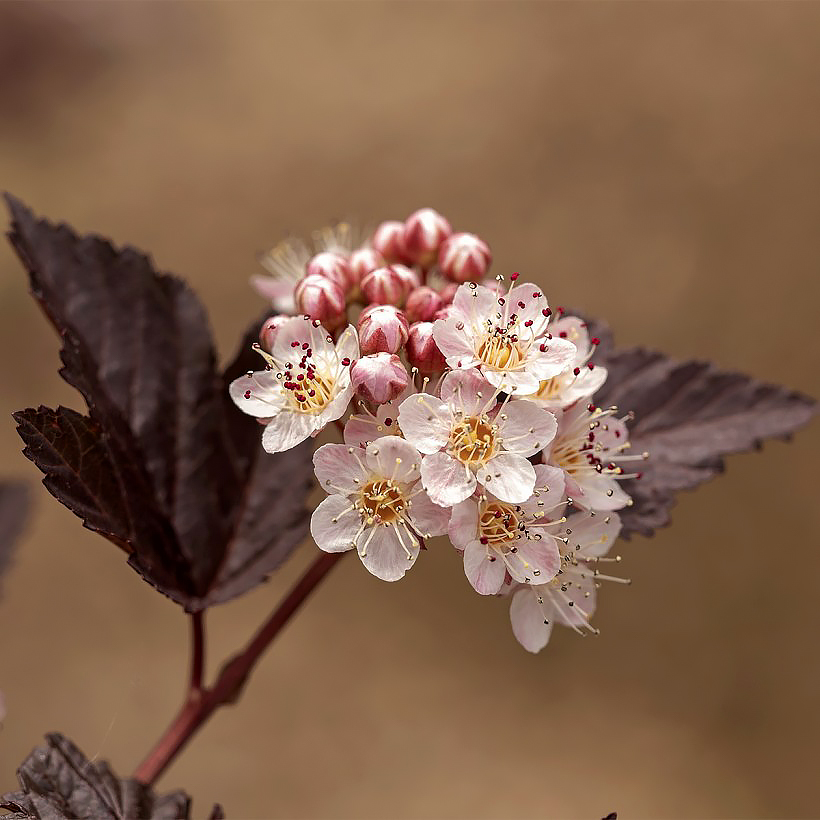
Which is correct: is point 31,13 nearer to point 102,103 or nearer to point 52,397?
point 102,103

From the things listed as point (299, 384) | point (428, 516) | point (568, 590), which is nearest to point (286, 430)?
point (299, 384)

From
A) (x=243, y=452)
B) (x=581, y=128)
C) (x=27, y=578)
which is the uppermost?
(x=581, y=128)

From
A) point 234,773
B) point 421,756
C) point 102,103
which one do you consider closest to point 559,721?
point 421,756

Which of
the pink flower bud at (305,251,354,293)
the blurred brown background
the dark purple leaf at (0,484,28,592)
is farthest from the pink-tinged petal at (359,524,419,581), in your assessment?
the blurred brown background

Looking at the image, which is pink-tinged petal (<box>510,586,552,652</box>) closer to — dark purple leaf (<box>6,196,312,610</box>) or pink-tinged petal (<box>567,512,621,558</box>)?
pink-tinged petal (<box>567,512,621,558</box>)

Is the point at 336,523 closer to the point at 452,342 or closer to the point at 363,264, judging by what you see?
the point at 452,342

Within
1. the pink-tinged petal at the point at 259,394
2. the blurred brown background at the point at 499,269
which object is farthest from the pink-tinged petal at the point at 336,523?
the blurred brown background at the point at 499,269

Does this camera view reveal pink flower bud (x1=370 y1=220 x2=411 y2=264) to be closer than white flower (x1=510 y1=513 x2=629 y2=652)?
No
